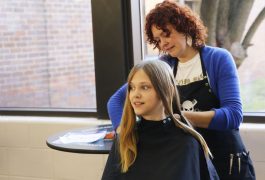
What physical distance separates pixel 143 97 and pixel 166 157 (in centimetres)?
25

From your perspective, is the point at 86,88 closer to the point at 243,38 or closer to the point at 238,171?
the point at 243,38

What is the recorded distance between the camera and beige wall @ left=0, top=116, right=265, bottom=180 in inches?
112

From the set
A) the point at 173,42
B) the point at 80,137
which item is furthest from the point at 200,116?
the point at 80,137

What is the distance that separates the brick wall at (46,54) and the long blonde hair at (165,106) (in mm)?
1403

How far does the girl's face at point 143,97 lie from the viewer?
1.54m

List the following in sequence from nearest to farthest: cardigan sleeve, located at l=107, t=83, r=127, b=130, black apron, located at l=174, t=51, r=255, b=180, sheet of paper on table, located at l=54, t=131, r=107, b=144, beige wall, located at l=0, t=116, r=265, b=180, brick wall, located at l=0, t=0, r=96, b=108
Result: black apron, located at l=174, t=51, r=255, b=180 → cardigan sleeve, located at l=107, t=83, r=127, b=130 → sheet of paper on table, located at l=54, t=131, r=107, b=144 → beige wall, located at l=0, t=116, r=265, b=180 → brick wall, located at l=0, t=0, r=96, b=108

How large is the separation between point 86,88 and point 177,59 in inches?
53.7

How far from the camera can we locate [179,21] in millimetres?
1712

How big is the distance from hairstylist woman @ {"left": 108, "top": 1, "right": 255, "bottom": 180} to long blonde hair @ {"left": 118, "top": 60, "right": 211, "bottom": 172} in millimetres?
70

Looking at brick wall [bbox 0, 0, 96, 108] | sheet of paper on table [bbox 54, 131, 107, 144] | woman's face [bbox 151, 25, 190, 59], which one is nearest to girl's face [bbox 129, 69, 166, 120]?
woman's face [bbox 151, 25, 190, 59]

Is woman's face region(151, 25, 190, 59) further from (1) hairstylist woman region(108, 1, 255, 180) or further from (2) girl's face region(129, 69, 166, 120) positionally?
(2) girl's face region(129, 69, 166, 120)

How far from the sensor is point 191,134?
1546 millimetres

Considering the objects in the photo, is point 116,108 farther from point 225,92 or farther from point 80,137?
point 225,92

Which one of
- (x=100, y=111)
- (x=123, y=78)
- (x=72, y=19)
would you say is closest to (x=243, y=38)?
(x=123, y=78)
